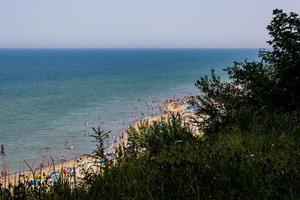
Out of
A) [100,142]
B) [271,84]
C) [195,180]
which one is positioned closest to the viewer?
[195,180]

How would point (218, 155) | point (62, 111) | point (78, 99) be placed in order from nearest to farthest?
1. point (218, 155)
2. point (62, 111)
3. point (78, 99)

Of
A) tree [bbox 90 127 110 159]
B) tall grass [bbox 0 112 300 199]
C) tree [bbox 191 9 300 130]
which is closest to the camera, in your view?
tall grass [bbox 0 112 300 199]

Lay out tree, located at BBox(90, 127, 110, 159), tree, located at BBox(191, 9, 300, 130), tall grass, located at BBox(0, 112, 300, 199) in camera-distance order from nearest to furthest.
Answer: tall grass, located at BBox(0, 112, 300, 199) → tree, located at BBox(90, 127, 110, 159) → tree, located at BBox(191, 9, 300, 130)

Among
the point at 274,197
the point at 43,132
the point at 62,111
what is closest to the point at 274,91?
the point at 274,197

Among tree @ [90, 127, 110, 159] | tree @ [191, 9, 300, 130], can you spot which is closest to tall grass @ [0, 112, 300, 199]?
tree @ [90, 127, 110, 159]

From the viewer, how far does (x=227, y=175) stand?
4.20 meters

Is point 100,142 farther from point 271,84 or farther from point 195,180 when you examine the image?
point 271,84

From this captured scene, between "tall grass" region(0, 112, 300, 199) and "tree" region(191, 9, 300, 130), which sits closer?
"tall grass" region(0, 112, 300, 199)

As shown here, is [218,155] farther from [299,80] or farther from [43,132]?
[43,132]

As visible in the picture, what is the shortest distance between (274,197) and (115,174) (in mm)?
1674

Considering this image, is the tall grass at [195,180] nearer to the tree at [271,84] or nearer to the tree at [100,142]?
the tree at [100,142]

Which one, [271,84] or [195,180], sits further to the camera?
[271,84]

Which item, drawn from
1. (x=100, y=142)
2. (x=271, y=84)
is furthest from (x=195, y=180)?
(x=271, y=84)

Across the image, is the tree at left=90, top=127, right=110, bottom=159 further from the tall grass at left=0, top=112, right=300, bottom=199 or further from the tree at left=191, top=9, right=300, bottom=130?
the tree at left=191, top=9, right=300, bottom=130
